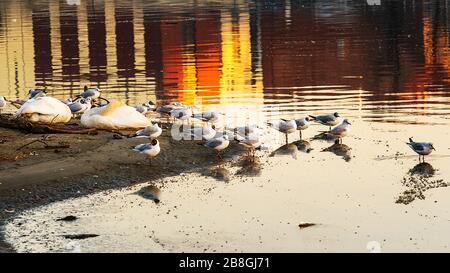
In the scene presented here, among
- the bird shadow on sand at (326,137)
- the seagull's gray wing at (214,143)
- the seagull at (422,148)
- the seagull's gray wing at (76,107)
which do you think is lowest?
the bird shadow on sand at (326,137)

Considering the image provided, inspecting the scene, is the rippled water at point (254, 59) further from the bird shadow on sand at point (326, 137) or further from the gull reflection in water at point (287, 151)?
the gull reflection in water at point (287, 151)

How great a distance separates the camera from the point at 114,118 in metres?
26.2

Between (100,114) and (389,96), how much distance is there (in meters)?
13.5

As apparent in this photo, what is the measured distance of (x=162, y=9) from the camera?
117 m

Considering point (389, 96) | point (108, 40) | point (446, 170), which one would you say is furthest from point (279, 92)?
point (108, 40)

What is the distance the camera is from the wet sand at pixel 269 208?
16578 mm

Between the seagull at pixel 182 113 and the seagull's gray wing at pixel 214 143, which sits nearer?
the seagull's gray wing at pixel 214 143

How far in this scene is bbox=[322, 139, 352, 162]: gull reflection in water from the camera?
79.2 ft

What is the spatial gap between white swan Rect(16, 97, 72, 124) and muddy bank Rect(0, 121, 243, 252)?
2.98ft

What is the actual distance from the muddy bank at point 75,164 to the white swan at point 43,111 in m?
0.91

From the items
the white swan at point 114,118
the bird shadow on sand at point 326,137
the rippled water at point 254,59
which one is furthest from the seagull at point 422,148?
the white swan at point 114,118

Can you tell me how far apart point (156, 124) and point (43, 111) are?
4020 millimetres

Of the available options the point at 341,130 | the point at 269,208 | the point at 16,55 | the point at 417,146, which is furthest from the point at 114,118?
the point at 16,55

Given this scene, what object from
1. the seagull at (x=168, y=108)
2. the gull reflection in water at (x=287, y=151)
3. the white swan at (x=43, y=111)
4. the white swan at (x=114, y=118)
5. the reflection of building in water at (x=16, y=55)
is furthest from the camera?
the reflection of building in water at (x=16, y=55)
